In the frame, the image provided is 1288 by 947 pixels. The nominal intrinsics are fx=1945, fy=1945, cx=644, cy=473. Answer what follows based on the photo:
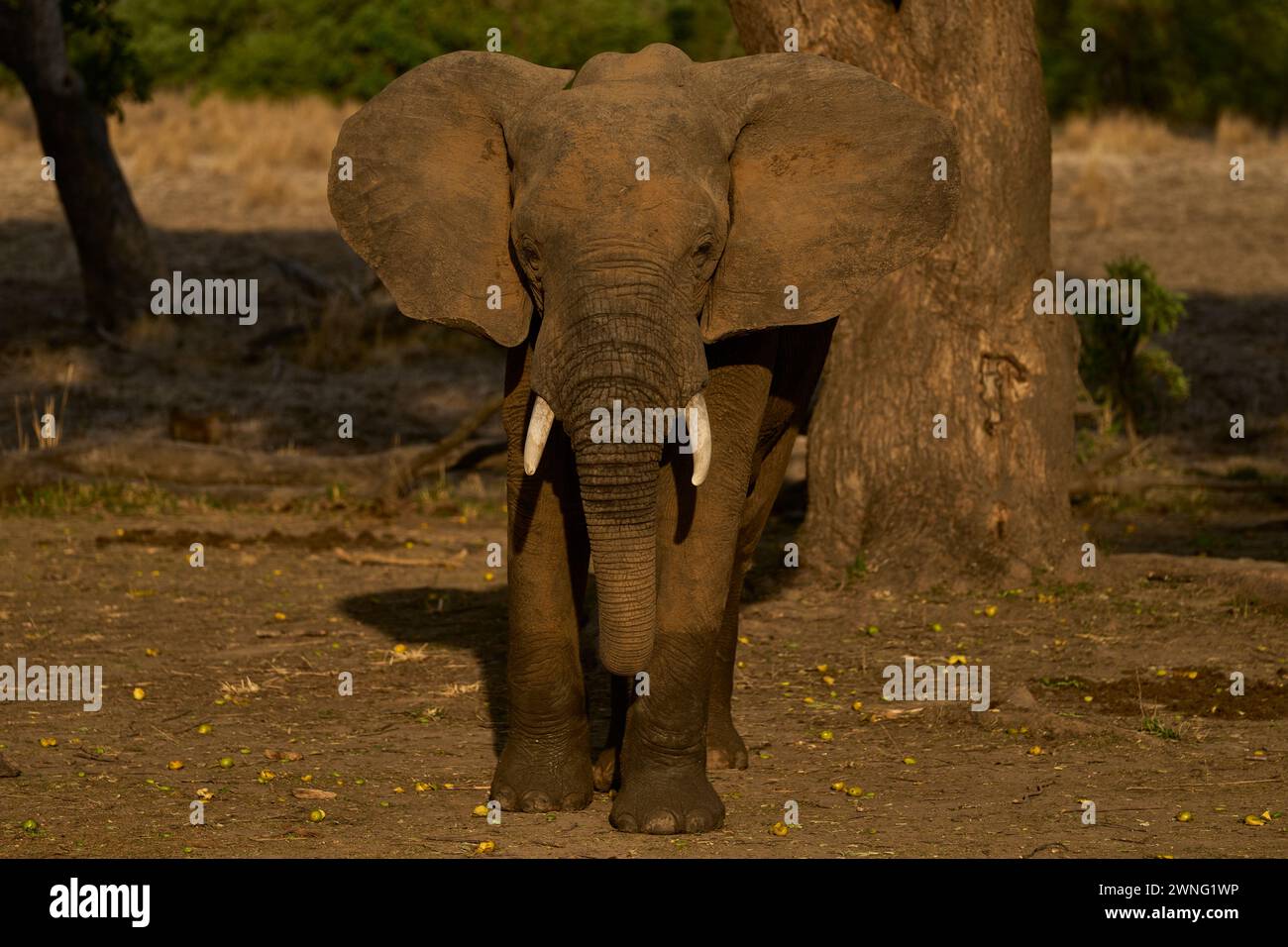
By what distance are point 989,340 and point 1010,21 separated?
1.72m

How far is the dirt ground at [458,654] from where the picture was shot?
21.4ft

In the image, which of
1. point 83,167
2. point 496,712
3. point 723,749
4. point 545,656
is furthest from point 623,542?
point 83,167

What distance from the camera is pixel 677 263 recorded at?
5.94 m

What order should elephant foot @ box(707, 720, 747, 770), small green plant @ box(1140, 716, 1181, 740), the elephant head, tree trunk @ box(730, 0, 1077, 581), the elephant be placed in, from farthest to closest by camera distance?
1. tree trunk @ box(730, 0, 1077, 581)
2. small green plant @ box(1140, 716, 1181, 740)
3. elephant foot @ box(707, 720, 747, 770)
4. the elephant
5. the elephant head

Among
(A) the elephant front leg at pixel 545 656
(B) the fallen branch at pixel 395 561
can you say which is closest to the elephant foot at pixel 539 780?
(A) the elephant front leg at pixel 545 656

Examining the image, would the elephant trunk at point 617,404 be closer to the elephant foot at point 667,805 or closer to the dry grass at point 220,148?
the elephant foot at point 667,805

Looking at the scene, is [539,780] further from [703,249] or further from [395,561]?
[395,561]

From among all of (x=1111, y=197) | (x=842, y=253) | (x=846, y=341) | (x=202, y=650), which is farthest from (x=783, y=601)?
(x=1111, y=197)

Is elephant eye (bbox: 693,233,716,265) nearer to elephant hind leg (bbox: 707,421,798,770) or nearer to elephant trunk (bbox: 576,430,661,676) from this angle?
elephant trunk (bbox: 576,430,661,676)

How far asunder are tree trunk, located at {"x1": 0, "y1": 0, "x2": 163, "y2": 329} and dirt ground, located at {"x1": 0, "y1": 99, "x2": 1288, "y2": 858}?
41.4 inches

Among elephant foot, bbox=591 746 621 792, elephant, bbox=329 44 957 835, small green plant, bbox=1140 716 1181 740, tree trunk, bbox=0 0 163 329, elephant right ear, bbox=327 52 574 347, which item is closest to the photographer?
elephant, bbox=329 44 957 835

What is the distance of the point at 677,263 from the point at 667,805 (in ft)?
5.89

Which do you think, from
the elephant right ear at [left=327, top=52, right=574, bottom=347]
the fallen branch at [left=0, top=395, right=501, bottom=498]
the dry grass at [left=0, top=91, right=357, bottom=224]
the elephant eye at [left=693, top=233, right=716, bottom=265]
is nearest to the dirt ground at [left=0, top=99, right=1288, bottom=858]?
the fallen branch at [left=0, top=395, right=501, bottom=498]

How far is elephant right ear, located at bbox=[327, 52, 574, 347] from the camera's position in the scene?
6355 millimetres
